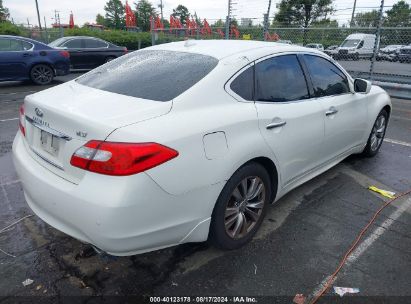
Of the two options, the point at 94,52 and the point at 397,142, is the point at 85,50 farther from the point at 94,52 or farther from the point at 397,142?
the point at 397,142

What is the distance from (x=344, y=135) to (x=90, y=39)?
40.6 ft

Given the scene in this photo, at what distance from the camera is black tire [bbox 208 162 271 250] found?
265cm

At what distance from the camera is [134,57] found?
11.3ft

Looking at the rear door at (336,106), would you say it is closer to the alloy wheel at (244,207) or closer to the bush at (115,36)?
the alloy wheel at (244,207)

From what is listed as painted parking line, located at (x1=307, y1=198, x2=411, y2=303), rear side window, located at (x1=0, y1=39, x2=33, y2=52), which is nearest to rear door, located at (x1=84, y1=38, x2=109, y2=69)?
rear side window, located at (x1=0, y1=39, x2=33, y2=52)

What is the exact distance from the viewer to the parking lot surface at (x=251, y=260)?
2549 millimetres

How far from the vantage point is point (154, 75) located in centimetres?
290

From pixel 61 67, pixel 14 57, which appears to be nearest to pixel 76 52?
pixel 61 67

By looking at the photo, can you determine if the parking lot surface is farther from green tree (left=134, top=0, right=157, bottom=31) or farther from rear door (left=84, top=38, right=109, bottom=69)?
green tree (left=134, top=0, right=157, bottom=31)

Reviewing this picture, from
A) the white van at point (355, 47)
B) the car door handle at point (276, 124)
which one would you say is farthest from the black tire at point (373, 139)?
the white van at point (355, 47)

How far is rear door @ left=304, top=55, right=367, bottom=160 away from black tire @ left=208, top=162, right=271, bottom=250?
3.47 feet

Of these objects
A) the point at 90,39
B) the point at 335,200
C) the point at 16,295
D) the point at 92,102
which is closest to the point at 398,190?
the point at 335,200

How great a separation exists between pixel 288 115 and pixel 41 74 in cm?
993

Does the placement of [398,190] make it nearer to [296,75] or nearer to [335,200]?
[335,200]
